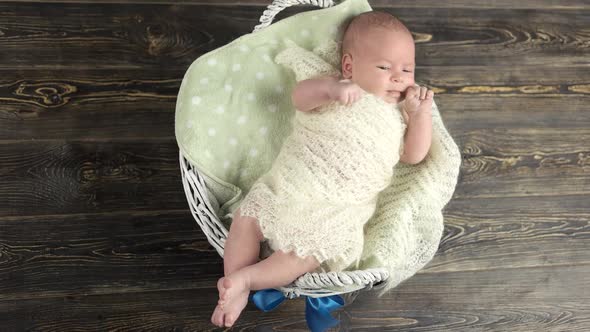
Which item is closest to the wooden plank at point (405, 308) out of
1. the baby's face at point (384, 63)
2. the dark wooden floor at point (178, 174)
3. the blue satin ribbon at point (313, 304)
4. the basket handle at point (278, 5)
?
the dark wooden floor at point (178, 174)

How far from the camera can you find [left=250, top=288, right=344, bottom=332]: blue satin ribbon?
1179 mm

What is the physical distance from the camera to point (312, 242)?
1133 mm

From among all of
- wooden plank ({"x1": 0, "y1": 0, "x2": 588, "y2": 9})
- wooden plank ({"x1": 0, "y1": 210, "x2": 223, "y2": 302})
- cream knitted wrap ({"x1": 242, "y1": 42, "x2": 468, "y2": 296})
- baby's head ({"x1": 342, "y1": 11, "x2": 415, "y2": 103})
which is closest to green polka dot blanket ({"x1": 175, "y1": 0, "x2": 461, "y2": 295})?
cream knitted wrap ({"x1": 242, "y1": 42, "x2": 468, "y2": 296})

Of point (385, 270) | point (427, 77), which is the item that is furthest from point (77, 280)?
point (427, 77)

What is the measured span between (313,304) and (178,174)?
0.50 metres

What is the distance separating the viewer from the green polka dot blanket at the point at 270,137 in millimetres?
1237

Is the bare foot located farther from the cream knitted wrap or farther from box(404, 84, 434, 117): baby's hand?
box(404, 84, 434, 117): baby's hand

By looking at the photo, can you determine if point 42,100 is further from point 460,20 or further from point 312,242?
point 460,20

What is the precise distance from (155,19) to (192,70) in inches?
16.7

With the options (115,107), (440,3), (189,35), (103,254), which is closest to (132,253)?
(103,254)

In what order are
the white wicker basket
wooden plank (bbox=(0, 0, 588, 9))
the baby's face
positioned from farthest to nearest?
wooden plank (bbox=(0, 0, 588, 9))
the baby's face
the white wicker basket

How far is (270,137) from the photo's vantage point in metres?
1.34

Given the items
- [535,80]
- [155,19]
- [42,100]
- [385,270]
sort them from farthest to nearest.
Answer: [535,80], [155,19], [42,100], [385,270]

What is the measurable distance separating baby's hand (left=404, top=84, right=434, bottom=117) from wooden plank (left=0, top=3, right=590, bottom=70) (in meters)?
0.50
